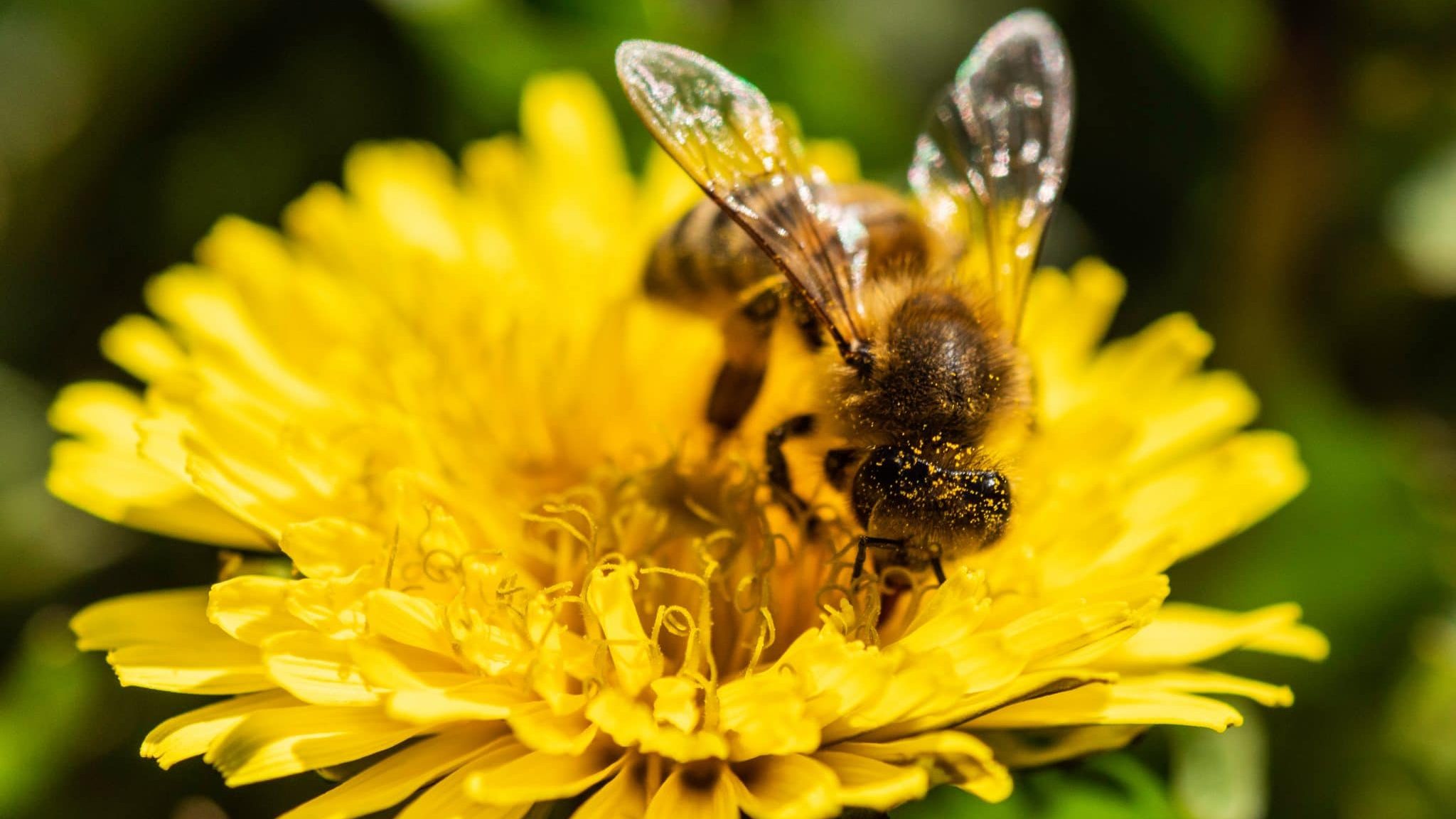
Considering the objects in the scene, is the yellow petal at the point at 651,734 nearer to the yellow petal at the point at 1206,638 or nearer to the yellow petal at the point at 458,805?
the yellow petal at the point at 458,805

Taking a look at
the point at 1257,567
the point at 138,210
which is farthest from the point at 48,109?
the point at 1257,567

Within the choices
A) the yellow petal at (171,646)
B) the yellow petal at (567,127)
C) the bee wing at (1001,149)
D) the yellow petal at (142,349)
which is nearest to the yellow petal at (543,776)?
the yellow petal at (171,646)

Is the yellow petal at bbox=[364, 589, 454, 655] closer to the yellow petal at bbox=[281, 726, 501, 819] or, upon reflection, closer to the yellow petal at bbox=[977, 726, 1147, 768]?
the yellow petal at bbox=[281, 726, 501, 819]

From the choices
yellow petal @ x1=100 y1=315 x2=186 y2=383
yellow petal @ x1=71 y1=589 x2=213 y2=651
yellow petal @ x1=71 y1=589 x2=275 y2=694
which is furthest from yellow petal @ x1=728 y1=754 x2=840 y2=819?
yellow petal @ x1=100 y1=315 x2=186 y2=383

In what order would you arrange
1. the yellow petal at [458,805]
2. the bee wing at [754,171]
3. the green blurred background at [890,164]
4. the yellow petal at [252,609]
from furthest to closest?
the green blurred background at [890,164]
the bee wing at [754,171]
the yellow petal at [252,609]
the yellow petal at [458,805]

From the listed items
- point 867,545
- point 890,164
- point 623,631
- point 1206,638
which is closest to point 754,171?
point 867,545

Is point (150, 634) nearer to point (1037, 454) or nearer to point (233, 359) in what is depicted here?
point (233, 359)

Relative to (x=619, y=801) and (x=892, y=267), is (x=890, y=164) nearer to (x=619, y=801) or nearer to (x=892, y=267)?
(x=892, y=267)
